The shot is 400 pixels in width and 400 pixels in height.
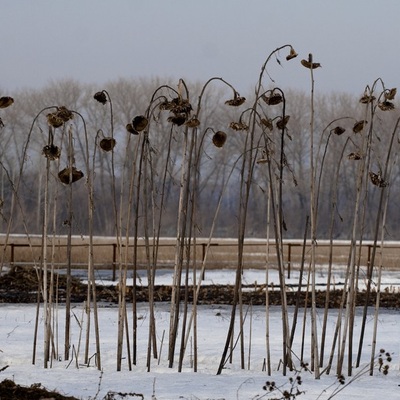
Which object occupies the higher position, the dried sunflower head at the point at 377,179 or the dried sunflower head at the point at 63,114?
the dried sunflower head at the point at 63,114

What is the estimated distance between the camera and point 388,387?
5.98m

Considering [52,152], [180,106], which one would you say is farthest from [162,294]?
[180,106]

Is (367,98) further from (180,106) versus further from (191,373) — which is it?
(191,373)

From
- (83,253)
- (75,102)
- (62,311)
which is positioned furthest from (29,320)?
(75,102)

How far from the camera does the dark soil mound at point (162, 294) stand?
47.0 feet

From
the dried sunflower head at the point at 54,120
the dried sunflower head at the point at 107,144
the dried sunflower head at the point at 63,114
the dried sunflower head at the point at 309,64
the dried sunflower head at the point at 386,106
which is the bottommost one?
the dried sunflower head at the point at 107,144

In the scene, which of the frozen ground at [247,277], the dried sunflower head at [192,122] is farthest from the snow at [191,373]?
the frozen ground at [247,277]

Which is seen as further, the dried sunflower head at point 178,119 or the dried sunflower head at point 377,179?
the dried sunflower head at point 377,179

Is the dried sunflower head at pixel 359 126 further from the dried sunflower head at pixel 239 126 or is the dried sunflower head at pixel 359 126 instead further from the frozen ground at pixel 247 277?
the frozen ground at pixel 247 277

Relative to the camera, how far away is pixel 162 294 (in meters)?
15.5

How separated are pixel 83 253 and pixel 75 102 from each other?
117ft

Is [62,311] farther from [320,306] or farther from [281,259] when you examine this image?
[281,259]

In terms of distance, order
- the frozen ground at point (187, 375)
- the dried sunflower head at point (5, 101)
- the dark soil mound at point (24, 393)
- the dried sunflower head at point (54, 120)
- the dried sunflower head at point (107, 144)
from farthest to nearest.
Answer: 1. the dried sunflower head at point (54, 120)
2. the dried sunflower head at point (107, 144)
3. the dried sunflower head at point (5, 101)
4. the frozen ground at point (187, 375)
5. the dark soil mound at point (24, 393)

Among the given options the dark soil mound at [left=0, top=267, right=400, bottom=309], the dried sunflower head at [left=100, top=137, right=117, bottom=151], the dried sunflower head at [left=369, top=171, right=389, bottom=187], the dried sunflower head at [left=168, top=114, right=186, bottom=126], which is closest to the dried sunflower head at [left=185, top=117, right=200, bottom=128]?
the dried sunflower head at [left=168, top=114, right=186, bottom=126]
